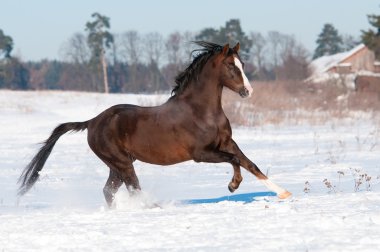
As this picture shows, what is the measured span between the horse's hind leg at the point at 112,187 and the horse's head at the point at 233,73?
5.14 ft

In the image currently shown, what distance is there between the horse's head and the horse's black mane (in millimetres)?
120

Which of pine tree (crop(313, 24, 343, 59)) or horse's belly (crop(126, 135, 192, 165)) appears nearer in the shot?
horse's belly (crop(126, 135, 192, 165))

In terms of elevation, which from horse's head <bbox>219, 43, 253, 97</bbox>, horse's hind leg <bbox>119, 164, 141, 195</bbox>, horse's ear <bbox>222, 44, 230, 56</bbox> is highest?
horse's ear <bbox>222, 44, 230, 56</bbox>

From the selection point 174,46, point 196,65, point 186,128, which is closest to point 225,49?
point 196,65

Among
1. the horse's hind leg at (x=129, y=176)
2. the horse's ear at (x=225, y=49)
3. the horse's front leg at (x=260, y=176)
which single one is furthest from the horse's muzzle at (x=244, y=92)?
the horse's hind leg at (x=129, y=176)

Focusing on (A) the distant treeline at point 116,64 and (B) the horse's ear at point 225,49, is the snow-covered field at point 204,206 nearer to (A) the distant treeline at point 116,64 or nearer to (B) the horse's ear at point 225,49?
(B) the horse's ear at point 225,49

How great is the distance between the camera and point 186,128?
21.9ft

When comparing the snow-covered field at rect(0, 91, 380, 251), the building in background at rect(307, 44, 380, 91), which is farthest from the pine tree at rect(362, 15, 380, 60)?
the snow-covered field at rect(0, 91, 380, 251)

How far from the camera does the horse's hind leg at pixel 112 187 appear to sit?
7234 millimetres

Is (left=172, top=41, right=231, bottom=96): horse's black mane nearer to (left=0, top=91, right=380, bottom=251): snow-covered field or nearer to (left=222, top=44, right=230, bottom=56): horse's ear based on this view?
(left=222, top=44, right=230, bottom=56): horse's ear

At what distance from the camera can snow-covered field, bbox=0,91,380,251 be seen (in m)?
4.41

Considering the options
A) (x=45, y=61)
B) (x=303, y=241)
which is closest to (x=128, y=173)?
(x=303, y=241)

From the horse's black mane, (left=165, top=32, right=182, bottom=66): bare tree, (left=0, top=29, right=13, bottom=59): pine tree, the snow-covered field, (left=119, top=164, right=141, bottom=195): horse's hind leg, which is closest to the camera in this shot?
the snow-covered field

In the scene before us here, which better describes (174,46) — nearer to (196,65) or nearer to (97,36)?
(97,36)
